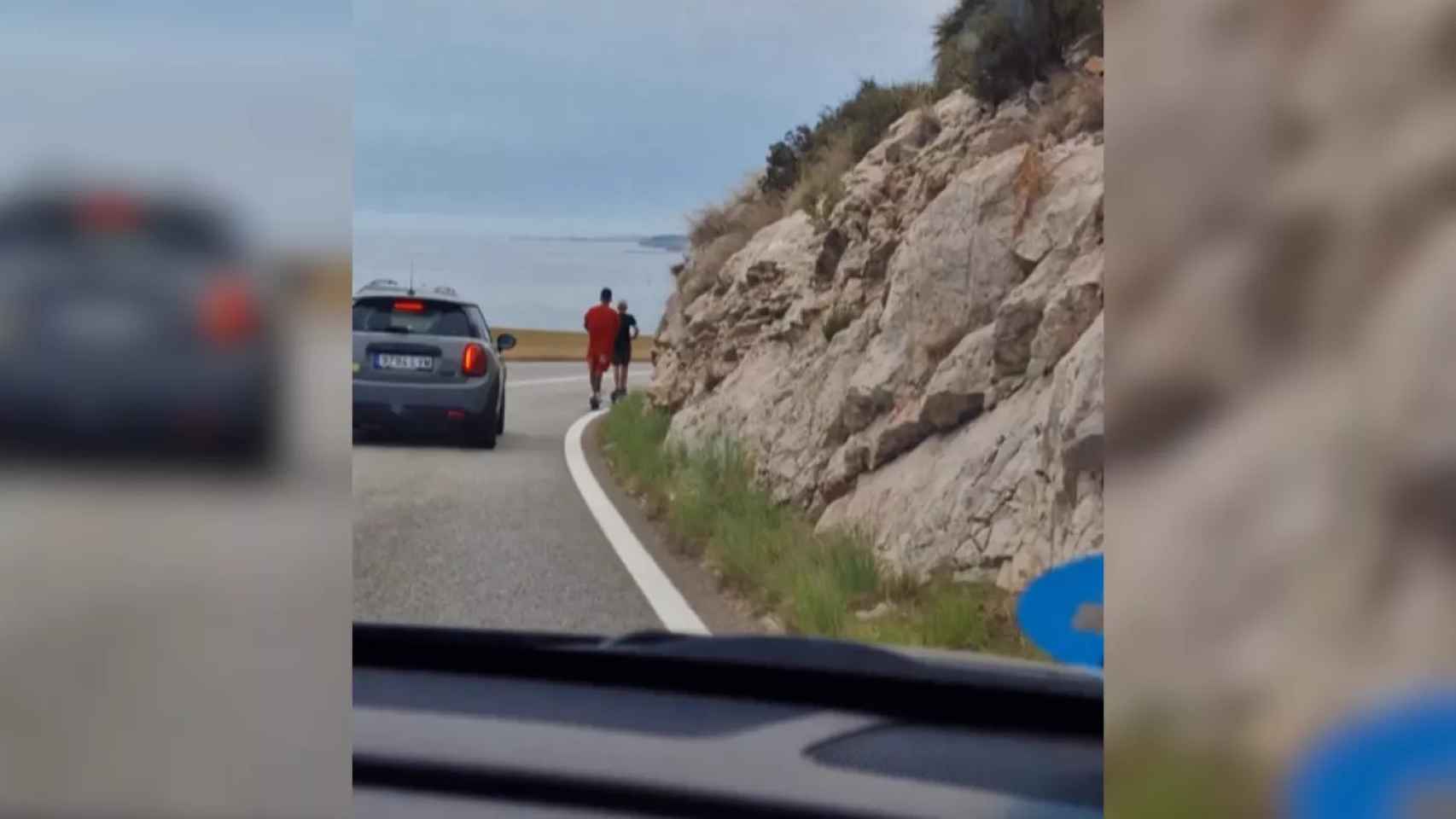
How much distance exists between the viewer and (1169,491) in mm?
822

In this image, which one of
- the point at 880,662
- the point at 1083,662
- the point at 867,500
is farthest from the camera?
the point at 867,500

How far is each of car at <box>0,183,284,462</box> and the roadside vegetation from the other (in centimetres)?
99

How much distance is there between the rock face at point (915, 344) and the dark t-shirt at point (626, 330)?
47cm

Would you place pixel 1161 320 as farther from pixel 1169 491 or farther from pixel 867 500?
pixel 867 500

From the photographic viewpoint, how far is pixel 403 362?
2.15 metres

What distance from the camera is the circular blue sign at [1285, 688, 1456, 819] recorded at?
0.77 metres

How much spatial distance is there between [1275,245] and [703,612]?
1.95 m

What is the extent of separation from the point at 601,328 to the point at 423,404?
36cm

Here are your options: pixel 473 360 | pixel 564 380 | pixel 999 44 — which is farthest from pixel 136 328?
pixel 999 44

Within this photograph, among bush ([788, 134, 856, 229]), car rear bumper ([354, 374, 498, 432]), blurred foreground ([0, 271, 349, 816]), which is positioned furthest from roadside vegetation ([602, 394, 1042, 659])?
blurred foreground ([0, 271, 349, 816])

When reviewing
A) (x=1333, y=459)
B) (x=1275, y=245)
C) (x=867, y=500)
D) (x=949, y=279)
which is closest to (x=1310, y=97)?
(x=1275, y=245)

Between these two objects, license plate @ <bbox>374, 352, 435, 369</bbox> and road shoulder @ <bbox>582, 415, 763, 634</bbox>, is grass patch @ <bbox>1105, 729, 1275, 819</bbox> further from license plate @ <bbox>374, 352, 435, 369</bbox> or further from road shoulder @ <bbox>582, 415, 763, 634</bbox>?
road shoulder @ <bbox>582, 415, 763, 634</bbox>

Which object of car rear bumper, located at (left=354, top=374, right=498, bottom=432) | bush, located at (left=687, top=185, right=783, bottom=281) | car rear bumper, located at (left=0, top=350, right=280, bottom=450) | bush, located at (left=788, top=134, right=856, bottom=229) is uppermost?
bush, located at (left=788, top=134, right=856, bottom=229)

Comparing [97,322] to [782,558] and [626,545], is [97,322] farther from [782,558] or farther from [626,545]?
[626,545]
